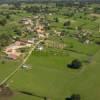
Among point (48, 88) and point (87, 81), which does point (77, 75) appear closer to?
point (87, 81)

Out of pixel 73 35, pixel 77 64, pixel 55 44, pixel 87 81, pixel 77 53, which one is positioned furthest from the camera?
pixel 73 35

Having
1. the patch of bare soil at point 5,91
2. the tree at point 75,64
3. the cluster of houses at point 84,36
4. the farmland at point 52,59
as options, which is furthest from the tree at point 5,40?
the patch of bare soil at point 5,91

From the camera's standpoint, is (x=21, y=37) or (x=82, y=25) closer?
(x=21, y=37)

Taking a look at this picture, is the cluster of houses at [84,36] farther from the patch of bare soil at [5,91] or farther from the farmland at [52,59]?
the patch of bare soil at [5,91]

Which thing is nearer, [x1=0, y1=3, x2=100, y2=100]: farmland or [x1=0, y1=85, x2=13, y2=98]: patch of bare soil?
[x1=0, y1=85, x2=13, y2=98]: patch of bare soil

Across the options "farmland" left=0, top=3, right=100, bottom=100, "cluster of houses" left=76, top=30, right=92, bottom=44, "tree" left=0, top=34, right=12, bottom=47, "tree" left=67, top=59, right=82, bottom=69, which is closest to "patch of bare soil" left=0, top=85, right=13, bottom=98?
"farmland" left=0, top=3, right=100, bottom=100

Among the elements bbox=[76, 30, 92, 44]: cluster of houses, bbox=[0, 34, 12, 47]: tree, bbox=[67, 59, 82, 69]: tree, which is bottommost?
bbox=[76, 30, 92, 44]: cluster of houses

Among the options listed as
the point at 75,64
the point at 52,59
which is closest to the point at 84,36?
the point at 52,59

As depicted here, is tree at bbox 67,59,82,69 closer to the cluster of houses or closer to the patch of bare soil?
the patch of bare soil

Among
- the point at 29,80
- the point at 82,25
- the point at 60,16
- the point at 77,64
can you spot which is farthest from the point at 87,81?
the point at 60,16

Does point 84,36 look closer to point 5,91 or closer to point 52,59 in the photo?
point 52,59

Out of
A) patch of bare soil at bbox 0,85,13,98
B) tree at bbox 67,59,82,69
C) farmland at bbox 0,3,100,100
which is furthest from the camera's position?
tree at bbox 67,59,82,69
